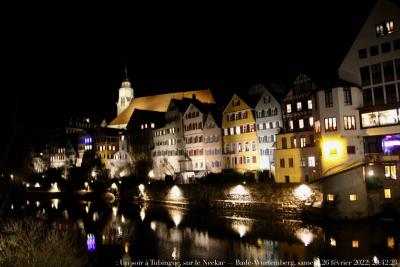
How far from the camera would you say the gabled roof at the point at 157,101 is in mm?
93250

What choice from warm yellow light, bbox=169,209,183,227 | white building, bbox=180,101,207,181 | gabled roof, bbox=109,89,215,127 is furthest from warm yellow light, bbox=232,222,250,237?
gabled roof, bbox=109,89,215,127

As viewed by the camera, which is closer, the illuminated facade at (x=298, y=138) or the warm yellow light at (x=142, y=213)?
the illuminated facade at (x=298, y=138)

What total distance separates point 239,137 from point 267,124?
5989 mm

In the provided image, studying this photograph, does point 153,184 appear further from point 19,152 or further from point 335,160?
point 335,160

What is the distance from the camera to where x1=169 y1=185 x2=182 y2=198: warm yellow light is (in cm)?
6084

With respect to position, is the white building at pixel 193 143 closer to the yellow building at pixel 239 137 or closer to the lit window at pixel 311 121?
the yellow building at pixel 239 137

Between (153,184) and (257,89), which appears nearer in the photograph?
(257,89)

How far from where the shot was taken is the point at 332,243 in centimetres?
3189

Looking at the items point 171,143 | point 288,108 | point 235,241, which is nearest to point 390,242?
point 235,241

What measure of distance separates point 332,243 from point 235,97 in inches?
1286

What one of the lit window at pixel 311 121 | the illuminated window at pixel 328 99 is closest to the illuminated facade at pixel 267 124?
the lit window at pixel 311 121

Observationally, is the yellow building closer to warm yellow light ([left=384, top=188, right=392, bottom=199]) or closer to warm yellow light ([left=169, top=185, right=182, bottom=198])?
warm yellow light ([left=169, top=185, right=182, bottom=198])

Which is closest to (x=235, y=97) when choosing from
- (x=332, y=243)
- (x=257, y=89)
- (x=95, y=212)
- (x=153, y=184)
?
(x=257, y=89)

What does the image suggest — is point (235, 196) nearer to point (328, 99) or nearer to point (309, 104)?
point (309, 104)
